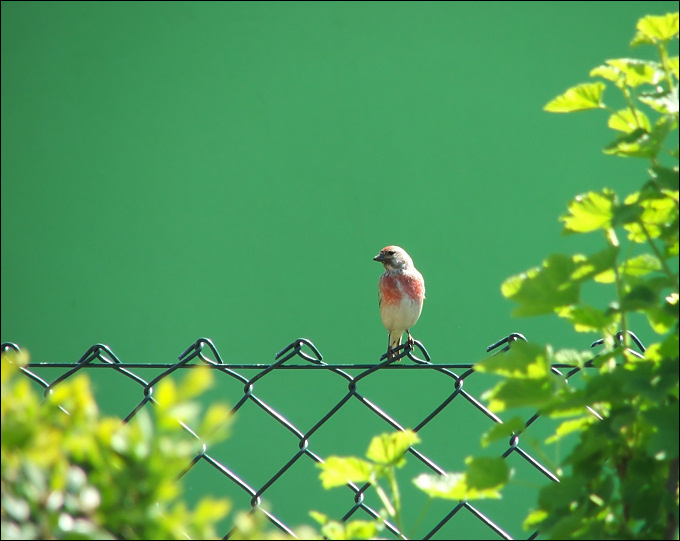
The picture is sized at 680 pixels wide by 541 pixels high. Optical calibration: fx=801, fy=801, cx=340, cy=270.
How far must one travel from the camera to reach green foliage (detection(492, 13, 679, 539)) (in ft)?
2.17

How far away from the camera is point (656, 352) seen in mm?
712

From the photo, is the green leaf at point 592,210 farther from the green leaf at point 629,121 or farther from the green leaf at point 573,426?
the green leaf at point 573,426

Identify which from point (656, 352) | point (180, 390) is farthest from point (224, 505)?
point (656, 352)

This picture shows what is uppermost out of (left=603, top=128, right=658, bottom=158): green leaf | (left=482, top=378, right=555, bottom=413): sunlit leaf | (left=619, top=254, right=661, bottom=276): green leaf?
(left=603, top=128, right=658, bottom=158): green leaf

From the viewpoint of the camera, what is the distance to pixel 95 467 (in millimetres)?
550

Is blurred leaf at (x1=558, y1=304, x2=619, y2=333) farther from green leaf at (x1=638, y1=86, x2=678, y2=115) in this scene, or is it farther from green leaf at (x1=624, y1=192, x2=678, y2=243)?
green leaf at (x1=638, y1=86, x2=678, y2=115)

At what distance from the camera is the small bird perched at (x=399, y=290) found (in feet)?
12.0

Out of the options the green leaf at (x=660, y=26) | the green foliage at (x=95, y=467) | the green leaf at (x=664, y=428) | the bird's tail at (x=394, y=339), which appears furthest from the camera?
the bird's tail at (x=394, y=339)

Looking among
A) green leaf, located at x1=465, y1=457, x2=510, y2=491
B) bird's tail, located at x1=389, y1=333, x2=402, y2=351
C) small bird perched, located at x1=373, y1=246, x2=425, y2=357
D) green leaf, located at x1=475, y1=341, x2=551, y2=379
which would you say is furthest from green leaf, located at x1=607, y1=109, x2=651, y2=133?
bird's tail, located at x1=389, y1=333, x2=402, y2=351

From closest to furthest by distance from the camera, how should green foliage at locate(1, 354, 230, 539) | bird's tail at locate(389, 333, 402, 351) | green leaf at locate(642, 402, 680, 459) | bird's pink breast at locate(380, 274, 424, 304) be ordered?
green foliage at locate(1, 354, 230, 539)
green leaf at locate(642, 402, 680, 459)
bird's pink breast at locate(380, 274, 424, 304)
bird's tail at locate(389, 333, 402, 351)

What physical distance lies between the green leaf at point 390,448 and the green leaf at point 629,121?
35 centimetres

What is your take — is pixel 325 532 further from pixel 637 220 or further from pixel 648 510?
pixel 637 220

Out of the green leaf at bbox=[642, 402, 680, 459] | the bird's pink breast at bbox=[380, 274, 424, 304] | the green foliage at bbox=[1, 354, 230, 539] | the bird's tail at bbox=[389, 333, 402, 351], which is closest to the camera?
the green foliage at bbox=[1, 354, 230, 539]

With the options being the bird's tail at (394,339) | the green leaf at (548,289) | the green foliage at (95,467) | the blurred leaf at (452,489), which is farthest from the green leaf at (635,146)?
the bird's tail at (394,339)
